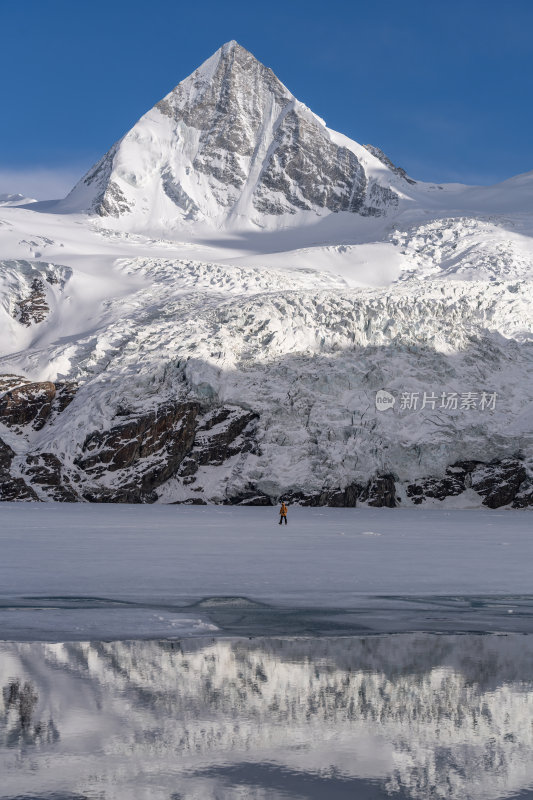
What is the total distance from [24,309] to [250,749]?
74696 mm

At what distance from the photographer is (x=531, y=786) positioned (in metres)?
6.04

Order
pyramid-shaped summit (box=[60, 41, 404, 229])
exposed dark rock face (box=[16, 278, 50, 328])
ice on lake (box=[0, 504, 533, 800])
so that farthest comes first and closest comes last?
pyramid-shaped summit (box=[60, 41, 404, 229]) < exposed dark rock face (box=[16, 278, 50, 328]) < ice on lake (box=[0, 504, 533, 800])

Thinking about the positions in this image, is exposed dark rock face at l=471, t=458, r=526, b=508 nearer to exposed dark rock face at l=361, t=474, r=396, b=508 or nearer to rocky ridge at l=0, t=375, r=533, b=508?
rocky ridge at l=0, t=375, r=533, b=508

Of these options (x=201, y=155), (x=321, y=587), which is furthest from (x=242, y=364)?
(x=201, y=155)

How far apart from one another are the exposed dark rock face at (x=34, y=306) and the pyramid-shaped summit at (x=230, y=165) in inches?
1840

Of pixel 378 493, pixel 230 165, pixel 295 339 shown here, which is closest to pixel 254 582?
pixel 378 493

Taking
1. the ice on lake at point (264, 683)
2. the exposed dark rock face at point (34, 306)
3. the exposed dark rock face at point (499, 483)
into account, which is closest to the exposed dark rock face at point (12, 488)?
the exposed dark rock face at point (34, 306)

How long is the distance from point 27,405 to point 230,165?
8840cm

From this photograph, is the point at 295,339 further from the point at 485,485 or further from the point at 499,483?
the point at 499,483

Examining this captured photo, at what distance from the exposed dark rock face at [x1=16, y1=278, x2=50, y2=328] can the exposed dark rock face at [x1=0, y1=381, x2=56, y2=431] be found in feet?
50.4

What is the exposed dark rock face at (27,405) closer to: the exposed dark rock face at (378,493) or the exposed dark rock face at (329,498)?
the exposed dark rock face at (329,498)

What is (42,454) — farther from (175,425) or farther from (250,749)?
(250,749)

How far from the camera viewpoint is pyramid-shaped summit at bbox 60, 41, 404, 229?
129 meters

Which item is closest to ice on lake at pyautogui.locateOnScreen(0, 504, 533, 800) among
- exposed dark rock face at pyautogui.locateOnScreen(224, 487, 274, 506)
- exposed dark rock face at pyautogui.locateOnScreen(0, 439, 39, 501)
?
exposed dark rock face at pyautogui.locateOnScreen(224, 487, 274, 506)
